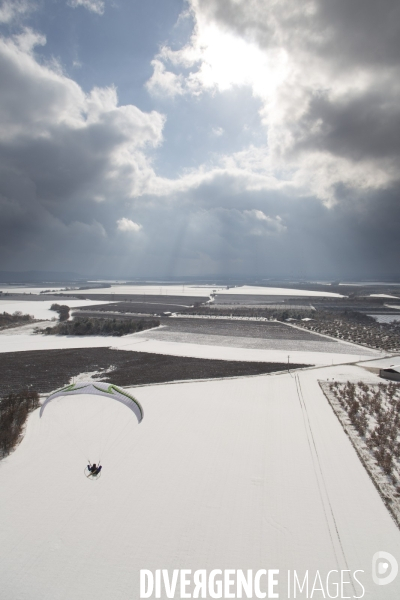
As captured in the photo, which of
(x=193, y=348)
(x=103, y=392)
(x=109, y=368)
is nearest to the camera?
(x=103, y=392)

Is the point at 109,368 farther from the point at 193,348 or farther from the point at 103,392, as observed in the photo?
the point at 103,392

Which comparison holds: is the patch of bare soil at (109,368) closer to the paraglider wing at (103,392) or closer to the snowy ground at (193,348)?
the snowy ground at (193,348)

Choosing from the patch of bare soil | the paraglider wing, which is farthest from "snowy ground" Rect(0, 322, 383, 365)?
the paraglider wing

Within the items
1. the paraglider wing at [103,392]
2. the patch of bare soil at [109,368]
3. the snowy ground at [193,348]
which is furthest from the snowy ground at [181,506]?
Result: the snowy ground at [193,348]

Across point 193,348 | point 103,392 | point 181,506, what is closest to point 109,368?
point 193,348

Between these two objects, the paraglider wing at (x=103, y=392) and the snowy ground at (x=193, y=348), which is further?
the snowy ground at (x=193, y=348)

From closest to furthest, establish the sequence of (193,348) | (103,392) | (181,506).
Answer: (181,506), (103,392), (193,348)

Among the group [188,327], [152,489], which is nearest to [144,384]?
[152,489]

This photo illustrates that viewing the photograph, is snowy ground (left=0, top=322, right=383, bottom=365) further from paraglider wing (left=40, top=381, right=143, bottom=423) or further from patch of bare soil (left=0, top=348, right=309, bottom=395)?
paraglider wing (left=40, top=381, right=143, bottom=423)

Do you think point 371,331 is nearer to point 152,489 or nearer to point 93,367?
point 93,367
